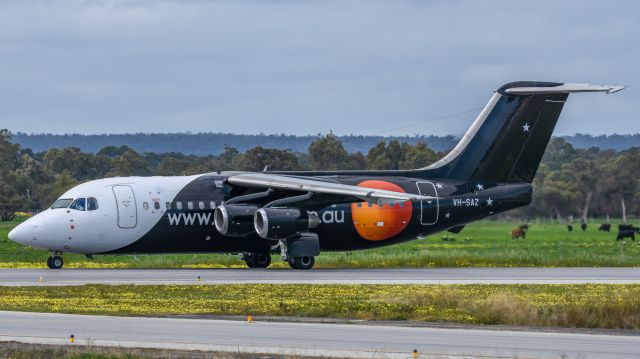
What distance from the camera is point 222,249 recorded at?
165 ft

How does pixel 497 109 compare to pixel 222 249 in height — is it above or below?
above

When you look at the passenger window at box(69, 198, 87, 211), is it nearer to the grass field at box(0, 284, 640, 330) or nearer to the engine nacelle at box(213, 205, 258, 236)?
the engine nacelle at box(213, 205, 258, 236)

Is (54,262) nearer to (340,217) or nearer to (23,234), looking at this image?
(23,234)

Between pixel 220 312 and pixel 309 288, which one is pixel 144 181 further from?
pixel 220 312

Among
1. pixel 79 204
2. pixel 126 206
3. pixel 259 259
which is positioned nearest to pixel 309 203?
pixel 259 259

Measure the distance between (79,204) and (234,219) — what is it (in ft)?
18.5

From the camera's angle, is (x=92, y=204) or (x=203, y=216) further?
→ (x=203, y=216)

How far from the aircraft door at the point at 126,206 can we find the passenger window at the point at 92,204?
2.46ft

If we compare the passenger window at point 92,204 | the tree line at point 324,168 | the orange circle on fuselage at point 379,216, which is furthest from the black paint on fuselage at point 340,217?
the tree line at point 324,168

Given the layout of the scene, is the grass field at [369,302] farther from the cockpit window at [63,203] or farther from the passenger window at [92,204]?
the cockpit window at [63,203]

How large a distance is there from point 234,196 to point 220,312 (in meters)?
19.5

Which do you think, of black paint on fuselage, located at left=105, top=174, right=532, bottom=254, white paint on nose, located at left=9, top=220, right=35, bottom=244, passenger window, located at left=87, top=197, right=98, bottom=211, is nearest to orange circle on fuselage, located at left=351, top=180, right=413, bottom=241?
black paint on fuselage, located at left=105, top=174, right=532, bottom=254

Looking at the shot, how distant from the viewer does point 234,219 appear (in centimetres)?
4875

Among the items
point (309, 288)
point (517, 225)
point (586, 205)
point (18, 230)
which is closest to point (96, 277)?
point (18, 230)
